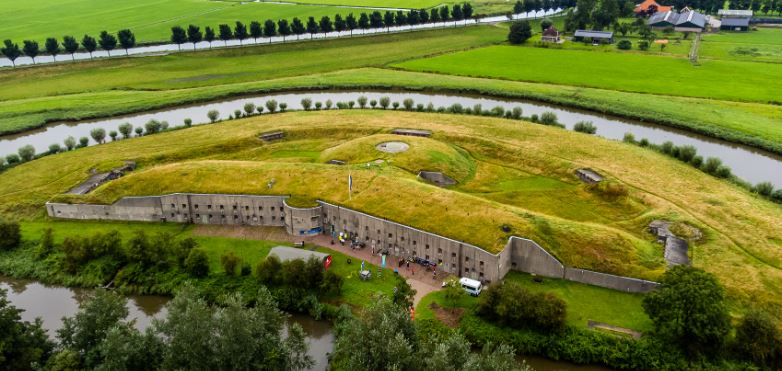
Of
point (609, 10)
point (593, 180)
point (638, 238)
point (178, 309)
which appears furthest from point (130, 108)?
point (609, 10)

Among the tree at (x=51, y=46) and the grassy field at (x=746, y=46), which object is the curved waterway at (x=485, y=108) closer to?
the tree at (x=51, y=46)

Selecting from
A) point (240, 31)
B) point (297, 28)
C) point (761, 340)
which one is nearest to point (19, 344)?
point (761, 340)

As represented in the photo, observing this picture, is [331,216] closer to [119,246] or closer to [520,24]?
[119,246]

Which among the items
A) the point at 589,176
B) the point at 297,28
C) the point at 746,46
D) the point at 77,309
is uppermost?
the point at 297,28

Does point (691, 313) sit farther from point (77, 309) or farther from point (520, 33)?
point (520, 33)

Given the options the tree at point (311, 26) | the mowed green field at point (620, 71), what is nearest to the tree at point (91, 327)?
the mowed green field at point (620, 71)
